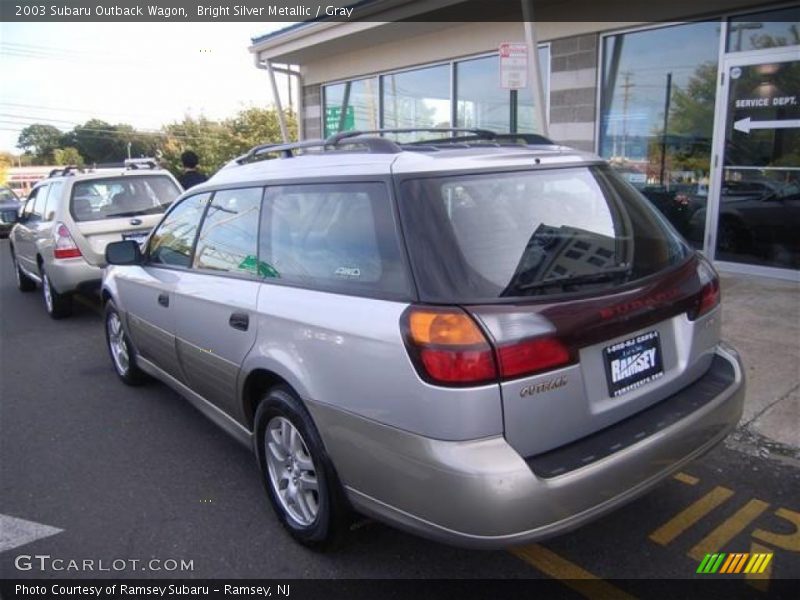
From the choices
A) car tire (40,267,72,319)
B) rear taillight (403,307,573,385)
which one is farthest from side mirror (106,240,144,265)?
car tire (40,267,72,319)

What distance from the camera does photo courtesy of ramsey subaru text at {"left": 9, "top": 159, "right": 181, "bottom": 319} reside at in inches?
287

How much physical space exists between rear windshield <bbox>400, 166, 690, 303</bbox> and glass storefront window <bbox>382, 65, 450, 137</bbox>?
8311 millimetres

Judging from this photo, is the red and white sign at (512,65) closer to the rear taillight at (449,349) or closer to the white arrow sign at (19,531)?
the rear taillight at (449,349)

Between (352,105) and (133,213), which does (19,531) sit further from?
(352,105)

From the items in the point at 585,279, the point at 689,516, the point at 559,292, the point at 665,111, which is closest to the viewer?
the point at 559,292

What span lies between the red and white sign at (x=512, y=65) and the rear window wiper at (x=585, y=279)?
156 inches

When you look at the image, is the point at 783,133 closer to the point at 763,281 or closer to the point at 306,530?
the point at 763,281

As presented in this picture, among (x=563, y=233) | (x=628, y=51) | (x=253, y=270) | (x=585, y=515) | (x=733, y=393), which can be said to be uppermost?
(x=628, y=51)

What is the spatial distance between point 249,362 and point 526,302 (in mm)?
1395

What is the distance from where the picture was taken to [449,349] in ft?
7.00

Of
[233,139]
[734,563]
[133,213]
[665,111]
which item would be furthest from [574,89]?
[233,139]

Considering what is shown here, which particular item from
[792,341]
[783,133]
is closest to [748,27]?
[783,133]

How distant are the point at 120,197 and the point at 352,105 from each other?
6.38 m

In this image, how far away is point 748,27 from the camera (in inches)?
280
